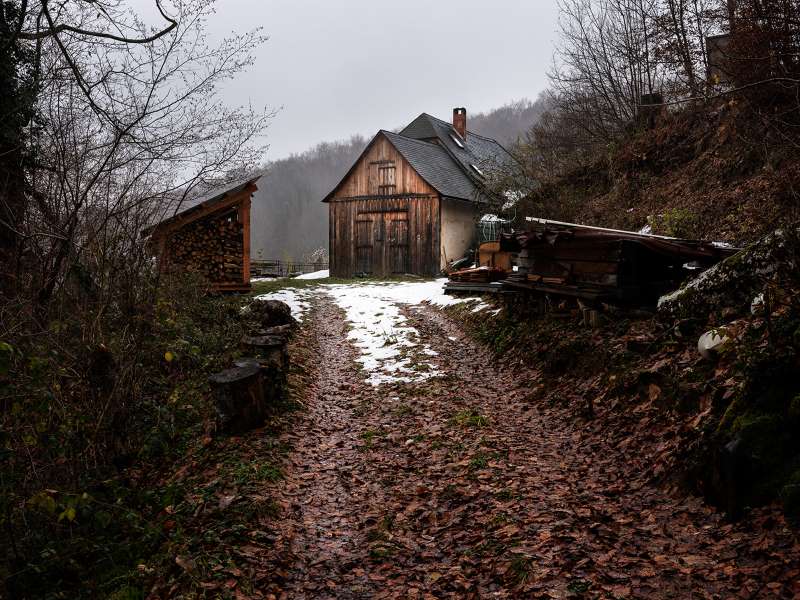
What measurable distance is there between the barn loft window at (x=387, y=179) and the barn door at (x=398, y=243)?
113 centimetres

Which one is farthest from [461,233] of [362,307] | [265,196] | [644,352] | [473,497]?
[265,196]

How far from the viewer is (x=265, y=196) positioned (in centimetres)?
7144

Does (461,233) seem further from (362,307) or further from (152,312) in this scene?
(152,312)

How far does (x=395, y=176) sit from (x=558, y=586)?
22433 millimetres

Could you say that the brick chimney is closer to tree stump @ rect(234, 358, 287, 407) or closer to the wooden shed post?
the wooden shed post

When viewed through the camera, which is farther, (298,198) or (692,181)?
(298,198)

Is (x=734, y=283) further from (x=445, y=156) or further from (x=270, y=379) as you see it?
(x=445, y=156)

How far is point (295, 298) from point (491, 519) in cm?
1214

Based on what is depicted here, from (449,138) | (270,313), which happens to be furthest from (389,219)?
(270,313)

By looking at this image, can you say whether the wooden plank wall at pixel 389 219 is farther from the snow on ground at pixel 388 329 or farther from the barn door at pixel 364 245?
the snow on ground at pixel 388 329

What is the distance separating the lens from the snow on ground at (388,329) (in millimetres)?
9094

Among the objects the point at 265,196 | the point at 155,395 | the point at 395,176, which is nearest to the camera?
the point at 155,395

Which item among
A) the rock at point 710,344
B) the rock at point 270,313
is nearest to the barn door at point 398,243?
the rock at point 270,313

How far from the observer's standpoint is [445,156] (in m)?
28.5
